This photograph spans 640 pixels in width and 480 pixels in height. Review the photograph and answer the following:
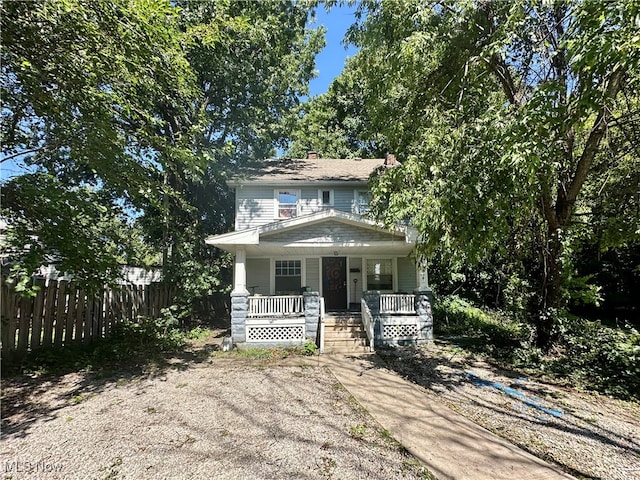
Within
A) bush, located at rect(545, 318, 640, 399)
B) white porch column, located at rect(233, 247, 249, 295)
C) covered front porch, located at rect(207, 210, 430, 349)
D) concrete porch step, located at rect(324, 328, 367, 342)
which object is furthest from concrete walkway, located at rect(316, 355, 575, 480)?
white porch column, located at rect(233, 247, 249, 295)

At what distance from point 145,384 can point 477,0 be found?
9308mm

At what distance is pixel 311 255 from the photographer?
37.9ft

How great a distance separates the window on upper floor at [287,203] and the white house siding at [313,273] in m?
1.90

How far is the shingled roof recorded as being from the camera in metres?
12.3

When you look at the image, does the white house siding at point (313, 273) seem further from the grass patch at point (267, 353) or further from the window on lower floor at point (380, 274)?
the grass patch at point (267, 353)

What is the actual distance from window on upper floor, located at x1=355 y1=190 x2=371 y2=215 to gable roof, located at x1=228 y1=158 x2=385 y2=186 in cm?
48

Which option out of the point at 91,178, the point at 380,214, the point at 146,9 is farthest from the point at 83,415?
the point at 91,178

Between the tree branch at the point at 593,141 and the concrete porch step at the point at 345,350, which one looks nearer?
the tree branch at the point at 593,141

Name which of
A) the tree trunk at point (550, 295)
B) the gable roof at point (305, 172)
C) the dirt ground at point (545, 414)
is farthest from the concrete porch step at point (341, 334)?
the gable roof at point (305, 172)

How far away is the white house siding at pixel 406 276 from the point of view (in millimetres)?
12062

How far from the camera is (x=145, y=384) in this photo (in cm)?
589

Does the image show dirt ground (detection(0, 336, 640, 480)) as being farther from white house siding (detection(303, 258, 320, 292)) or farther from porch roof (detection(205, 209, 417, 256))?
white house siding (detection(303, 258, 320, 292))

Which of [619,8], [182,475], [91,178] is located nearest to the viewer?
[182,475]

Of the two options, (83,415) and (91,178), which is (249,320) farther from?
(91,178)
